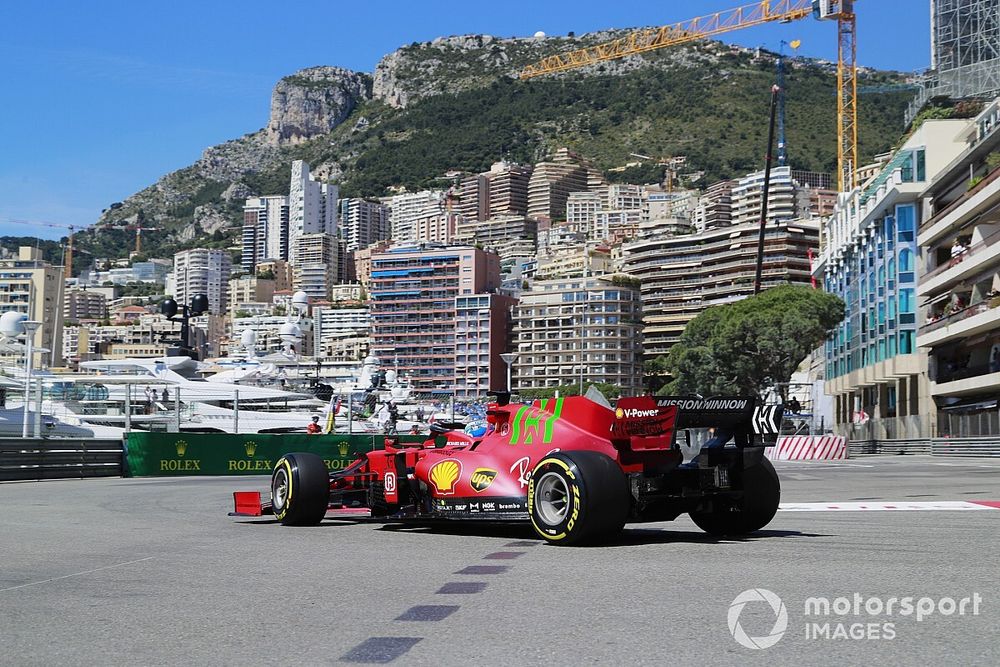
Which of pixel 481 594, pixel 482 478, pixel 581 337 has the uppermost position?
pixel 581 337

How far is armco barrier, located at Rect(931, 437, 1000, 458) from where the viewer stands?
43.7 meters

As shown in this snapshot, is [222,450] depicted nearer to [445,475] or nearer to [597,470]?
[445,475]

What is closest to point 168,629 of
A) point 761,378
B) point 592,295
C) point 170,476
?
point 170,476

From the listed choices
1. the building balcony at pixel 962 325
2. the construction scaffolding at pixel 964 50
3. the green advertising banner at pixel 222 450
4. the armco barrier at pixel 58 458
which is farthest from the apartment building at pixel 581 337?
the armco barrier at pixel 58 458

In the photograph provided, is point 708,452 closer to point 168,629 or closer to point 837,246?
point 168,629

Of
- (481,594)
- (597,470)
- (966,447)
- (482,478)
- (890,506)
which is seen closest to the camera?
(481,594)

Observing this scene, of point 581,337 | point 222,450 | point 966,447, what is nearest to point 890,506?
point 222,450

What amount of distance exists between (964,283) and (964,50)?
31.4 m

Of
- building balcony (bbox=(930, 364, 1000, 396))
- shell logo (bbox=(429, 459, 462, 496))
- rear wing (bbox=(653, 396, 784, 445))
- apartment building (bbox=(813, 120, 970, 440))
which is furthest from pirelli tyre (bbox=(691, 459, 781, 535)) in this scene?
apartment building (bbox=(813, 120, 970, 440))

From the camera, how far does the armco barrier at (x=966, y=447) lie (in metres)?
43.7

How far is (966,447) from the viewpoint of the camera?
46.9 m

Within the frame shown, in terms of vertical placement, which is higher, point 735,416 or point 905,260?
point 905,260

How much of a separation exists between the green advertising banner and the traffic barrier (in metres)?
20.4

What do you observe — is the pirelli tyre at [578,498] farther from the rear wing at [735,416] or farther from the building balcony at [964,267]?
the building balcony at [964,267]
